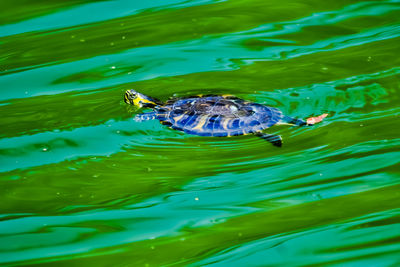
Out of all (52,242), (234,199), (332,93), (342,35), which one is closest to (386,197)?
(234,199)

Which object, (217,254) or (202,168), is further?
(202,168)

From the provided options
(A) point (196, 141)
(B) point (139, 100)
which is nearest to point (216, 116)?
(A) point (196, 141)

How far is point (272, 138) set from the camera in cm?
365

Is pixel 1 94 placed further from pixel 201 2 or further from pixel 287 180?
pixel 287 180

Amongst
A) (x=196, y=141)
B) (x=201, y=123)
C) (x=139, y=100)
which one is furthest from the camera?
(x=139, y=100)

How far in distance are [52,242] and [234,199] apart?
3.23 feet

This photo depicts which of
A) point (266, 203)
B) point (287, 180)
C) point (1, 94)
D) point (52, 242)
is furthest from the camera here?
point (1, 94)

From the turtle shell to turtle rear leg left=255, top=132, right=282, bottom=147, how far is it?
7 centimetres

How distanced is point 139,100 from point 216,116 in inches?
26.4

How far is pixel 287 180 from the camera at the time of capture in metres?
3.20

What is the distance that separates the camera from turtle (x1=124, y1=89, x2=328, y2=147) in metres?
3.80

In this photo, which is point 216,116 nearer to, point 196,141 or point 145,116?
point 196,141

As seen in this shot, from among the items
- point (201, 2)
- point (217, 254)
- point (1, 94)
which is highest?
point (201, 2)

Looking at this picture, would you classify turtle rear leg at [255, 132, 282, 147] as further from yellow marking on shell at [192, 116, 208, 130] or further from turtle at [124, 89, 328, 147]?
yellow marking on shell at [192, 116, 208, 130]
